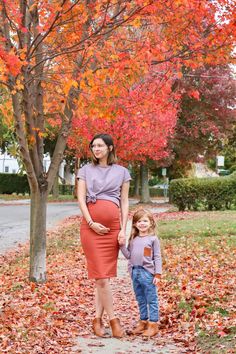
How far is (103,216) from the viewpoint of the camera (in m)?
5.95

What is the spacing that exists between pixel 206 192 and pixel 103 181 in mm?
21116

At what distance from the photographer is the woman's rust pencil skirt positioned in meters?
5.95

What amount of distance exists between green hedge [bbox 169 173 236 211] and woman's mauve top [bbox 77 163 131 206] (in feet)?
67.3

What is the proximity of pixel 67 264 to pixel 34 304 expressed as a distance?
14.4 feet

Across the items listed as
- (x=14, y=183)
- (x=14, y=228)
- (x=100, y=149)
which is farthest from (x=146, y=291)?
(x=14, y=183)

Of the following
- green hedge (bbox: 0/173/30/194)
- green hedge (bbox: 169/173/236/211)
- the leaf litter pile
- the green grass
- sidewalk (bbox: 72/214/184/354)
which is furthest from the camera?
green hedge (bbox: 0/173/30/194)

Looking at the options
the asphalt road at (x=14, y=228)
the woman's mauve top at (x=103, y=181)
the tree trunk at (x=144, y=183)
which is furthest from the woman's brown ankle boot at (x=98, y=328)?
the tree trunk at (x=144, y=183)

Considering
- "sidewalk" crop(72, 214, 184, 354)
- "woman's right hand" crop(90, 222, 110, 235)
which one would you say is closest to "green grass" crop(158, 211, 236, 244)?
"sidewalk" crop(72, 214, 184, 354)

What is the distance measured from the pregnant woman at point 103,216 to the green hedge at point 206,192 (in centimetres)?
2050

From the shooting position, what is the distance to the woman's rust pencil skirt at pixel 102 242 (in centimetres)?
595

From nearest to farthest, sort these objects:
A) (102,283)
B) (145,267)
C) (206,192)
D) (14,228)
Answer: (102,283) < (145,267) < (14,228) < (206,192)

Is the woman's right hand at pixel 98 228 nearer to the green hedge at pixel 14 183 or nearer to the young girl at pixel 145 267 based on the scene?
the young girl at pixel 145 267

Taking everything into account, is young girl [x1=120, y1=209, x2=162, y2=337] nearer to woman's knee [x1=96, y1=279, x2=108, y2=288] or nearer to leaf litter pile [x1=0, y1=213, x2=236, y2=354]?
leaf litter pile [x1=0, y1=213, x2=236, y2=354]

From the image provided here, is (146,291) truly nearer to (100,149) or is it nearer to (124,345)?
(124,345)
